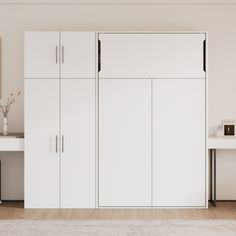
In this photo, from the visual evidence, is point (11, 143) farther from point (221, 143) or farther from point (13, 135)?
point (221, 143)

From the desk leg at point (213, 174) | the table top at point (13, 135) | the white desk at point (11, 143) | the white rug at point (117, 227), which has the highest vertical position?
the table top at point (13, 135)

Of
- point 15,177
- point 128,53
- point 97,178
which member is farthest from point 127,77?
point 15,177

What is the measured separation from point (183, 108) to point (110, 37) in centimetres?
115

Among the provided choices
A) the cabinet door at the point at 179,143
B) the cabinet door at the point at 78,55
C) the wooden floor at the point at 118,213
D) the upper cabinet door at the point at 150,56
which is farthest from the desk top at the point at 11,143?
the cabinet door at the point at 179,143

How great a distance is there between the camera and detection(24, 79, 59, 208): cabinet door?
5441 mm

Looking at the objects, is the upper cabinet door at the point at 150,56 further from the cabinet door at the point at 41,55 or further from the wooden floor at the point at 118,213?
the wooden floor at the point at 118,213

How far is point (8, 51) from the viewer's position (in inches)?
233

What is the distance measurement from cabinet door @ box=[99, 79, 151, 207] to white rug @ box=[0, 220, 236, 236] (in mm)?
596

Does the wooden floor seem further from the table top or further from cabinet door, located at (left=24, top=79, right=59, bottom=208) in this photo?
the table top

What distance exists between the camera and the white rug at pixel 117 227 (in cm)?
450

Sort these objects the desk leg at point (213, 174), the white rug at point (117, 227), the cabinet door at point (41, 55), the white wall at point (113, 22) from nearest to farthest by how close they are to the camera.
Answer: the white rug at point (117, 227) → the cabinet door at point (41, 55) → the desk leg at point (213, 174) → the white wall at point (113, 22)

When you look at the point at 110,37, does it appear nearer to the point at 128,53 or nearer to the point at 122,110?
the point at 128,53

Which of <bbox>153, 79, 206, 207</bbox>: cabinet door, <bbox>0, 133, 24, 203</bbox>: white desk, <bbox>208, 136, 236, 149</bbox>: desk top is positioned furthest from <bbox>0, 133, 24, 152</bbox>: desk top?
<bbox>208, 136, 236, 149</bbox>: desk top

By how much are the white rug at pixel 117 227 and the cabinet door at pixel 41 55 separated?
5.42 ft
